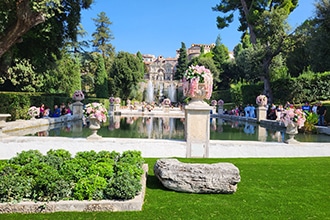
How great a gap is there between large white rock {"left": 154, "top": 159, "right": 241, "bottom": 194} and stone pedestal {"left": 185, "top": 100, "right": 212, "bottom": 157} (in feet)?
8.91

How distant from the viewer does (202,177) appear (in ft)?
13.4

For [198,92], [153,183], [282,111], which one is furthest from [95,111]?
[282,111]

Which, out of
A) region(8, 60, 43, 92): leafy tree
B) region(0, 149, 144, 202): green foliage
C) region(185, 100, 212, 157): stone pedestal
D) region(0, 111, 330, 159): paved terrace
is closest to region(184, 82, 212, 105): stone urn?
region(185, 100, 212, 157): stone pedestal

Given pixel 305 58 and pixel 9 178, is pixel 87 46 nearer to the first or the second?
pixel 305 58

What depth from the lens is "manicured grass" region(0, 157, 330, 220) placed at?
11.1 ft

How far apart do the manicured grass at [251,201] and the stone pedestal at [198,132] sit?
1583mm

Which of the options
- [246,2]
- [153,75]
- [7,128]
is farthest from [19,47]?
[153,75]

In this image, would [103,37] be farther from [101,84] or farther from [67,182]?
[67,182]

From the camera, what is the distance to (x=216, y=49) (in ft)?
203

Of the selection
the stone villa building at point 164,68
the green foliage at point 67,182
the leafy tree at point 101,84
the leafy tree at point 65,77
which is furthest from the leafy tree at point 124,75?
the stone villa building at point 164,68

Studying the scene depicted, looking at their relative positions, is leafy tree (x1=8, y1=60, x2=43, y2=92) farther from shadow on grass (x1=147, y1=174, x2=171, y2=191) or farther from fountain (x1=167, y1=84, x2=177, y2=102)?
fountain (x1=167, y1=84, x2=177, y2=102)

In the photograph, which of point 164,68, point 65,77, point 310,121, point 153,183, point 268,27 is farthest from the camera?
point 164,68

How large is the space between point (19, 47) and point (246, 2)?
72.8ft

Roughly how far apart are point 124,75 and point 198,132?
37233 mm
